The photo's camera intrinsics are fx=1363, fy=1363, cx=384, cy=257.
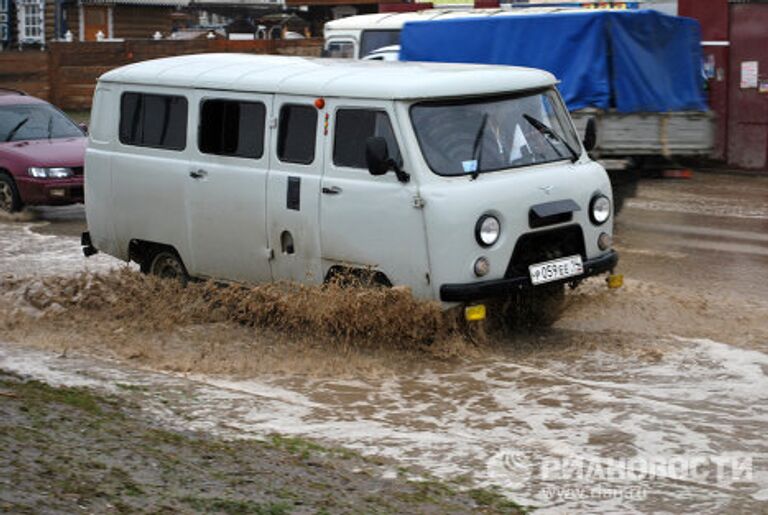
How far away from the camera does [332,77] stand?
9.94 m

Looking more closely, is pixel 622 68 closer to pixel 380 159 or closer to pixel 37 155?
pixel 380 159

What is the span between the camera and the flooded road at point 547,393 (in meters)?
6.97

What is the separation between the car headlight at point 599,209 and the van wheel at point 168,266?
3421mm

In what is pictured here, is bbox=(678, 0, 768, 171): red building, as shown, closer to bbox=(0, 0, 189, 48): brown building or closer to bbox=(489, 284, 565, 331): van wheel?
bbox=(489, 284, 565, 331): van wheel

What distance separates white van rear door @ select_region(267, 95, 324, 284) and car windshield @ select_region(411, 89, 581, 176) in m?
0.91

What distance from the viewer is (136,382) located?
8898 mm

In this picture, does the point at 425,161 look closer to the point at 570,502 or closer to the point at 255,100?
the point at 255,100

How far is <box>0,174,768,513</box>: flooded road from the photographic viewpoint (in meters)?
6.97

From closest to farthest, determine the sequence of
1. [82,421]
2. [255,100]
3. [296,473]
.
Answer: [296,473] < [82,421] < [255,100]

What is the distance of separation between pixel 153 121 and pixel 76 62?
24.3m

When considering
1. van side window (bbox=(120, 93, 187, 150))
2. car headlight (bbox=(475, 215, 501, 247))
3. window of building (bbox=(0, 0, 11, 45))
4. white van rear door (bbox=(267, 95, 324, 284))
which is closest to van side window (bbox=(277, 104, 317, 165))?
white van rear door (bbox=(267, 95, 324, 284))

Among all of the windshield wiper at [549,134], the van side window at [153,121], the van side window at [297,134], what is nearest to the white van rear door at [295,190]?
the van side window at [297,134]

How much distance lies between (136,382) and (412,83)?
9.04 ft

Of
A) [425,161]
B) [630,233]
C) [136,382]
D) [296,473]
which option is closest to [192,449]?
[296,473]
